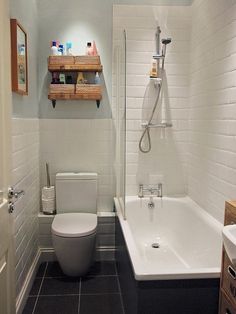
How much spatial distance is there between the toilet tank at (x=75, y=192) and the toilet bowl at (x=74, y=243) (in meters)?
0.26

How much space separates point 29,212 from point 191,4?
2506 mm

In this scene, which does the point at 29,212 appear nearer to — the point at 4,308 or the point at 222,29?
the point at 4,308

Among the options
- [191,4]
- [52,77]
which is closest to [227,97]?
[191,4]

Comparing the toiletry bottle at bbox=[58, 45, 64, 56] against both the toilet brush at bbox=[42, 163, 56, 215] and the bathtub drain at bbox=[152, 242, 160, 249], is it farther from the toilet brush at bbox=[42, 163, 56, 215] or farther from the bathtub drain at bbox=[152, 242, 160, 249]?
the bathtub drain at bbox=[152, 242, 160, 249]

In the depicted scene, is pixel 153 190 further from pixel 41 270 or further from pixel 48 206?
pixel 41 270

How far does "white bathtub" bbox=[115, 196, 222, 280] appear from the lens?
→ 214 centimetres

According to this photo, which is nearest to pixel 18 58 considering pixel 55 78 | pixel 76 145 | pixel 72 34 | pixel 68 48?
pixel 55 78

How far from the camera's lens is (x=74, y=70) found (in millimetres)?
2805

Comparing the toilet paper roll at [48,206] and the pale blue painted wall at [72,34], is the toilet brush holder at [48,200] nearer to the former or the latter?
the toilet paper roll at [48,206]

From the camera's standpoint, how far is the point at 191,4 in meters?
2.96

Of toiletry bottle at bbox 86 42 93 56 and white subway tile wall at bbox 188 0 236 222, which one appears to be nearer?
white subway tile wall at bbox 188 0 236 222

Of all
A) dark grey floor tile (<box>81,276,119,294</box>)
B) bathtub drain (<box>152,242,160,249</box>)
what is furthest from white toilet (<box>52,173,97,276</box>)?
bathtub drain (<box>152,242,160,249</box>)

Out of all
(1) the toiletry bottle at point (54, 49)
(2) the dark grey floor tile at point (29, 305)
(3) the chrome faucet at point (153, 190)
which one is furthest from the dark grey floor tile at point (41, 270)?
(1) the toiletry bottle at point (54, 49)

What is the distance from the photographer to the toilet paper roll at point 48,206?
115 inches
